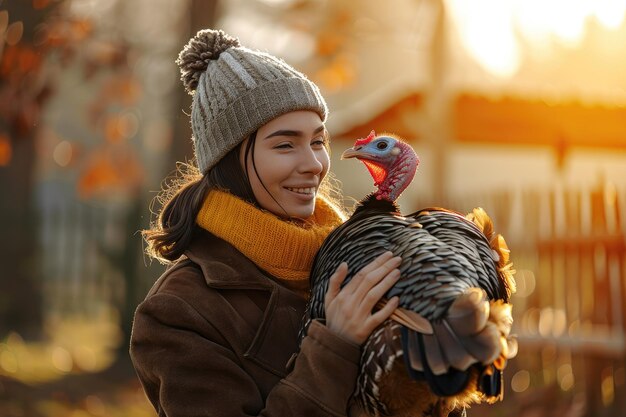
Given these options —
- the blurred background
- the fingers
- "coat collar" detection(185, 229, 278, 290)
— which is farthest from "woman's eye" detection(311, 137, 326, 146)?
the blurred background

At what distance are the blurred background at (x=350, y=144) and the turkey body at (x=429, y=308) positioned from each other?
71.4 inches

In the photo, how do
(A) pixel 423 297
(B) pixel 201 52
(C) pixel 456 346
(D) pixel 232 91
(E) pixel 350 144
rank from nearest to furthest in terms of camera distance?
1. (C) pixel 456 346
2. (A) pixel 423 297
3. (D) pixel 232 91
4. (B) pixel 201 52
5. (E) pixel 350 144

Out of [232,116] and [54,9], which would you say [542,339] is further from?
[232,116]

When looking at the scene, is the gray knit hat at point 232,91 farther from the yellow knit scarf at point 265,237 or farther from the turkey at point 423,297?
the turkey at point 423,297

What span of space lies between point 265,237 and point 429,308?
70 centimetres

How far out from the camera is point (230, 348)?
2512 mm

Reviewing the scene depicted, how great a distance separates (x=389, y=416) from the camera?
2.23m

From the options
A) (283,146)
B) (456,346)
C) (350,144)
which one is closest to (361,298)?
(456,346)

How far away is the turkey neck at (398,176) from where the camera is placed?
8.11ft

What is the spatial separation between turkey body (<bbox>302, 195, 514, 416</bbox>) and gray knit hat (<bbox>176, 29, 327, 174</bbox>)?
421 millimetres

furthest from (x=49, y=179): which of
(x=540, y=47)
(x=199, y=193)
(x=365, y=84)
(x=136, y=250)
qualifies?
(x=199, y=193)

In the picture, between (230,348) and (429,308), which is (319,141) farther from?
(429,308)

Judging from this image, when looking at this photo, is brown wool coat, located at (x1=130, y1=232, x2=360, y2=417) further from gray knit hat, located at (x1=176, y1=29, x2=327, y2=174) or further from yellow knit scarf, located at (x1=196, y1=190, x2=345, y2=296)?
gray knit hat, located at (x1=176, y1=29, x2=327, y2=174)

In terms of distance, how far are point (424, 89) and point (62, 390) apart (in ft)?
15.9
